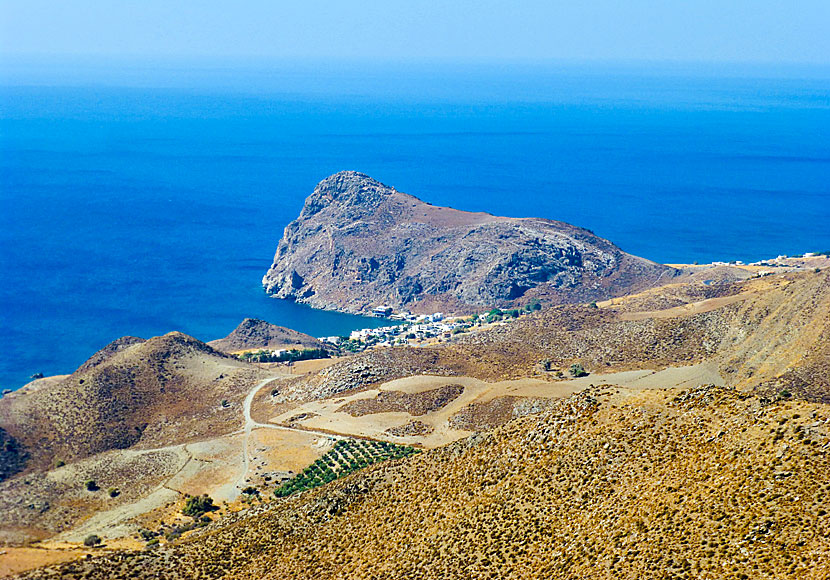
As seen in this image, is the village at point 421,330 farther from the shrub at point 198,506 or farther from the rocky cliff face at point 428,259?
the shrub at point 198,506

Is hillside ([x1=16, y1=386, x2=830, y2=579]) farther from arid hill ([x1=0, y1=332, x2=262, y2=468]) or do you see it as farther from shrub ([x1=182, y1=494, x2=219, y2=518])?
arid hill ([x1=0, y1=332, x2=262, y2=468])

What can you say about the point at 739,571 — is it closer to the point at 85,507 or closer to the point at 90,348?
the point at 85,507

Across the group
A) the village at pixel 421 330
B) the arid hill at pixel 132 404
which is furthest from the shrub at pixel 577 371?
the village at pixel 421 330

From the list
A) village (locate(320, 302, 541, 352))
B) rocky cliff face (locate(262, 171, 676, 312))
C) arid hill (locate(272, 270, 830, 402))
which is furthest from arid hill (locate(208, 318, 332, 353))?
arid hill (locate(272, 270, 830, 402))

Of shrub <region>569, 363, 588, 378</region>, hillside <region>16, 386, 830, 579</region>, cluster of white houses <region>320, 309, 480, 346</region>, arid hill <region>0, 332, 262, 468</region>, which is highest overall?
hillside <region>16, 386, 830, 579</region>

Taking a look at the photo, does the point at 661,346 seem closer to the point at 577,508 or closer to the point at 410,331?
the point at 577,508
